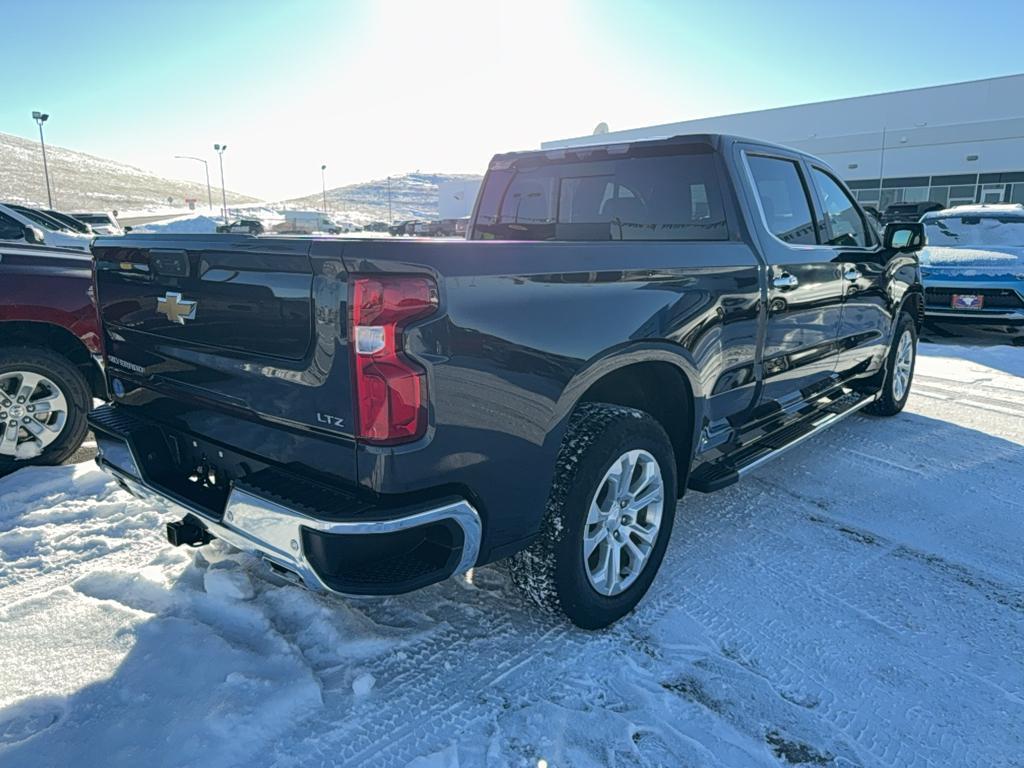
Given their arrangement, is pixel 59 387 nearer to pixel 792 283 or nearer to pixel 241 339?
pixel 241 339

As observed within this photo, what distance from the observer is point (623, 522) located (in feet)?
9.16

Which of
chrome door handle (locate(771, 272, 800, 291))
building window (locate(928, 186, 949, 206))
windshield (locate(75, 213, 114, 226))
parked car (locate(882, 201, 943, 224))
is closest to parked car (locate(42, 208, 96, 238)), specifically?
windshield (locate(75, 213, 114, 226))

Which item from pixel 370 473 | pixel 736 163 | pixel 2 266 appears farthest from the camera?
pixel 2 266

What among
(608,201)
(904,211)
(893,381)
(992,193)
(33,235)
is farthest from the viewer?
(992,193)

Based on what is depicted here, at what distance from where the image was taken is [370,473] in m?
1.97

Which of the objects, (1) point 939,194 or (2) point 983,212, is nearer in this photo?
(2) point 983,212

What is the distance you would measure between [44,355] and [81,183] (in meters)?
130

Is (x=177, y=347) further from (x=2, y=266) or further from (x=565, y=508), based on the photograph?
(x=2, y=266)

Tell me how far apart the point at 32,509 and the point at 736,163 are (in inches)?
159

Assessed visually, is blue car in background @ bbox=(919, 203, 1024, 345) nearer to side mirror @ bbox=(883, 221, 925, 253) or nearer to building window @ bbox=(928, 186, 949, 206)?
side mirror @ bbox=(883, 221, 925, 253)

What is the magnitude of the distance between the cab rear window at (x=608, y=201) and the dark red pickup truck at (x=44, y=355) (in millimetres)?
2525

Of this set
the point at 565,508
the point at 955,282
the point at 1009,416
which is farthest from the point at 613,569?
the point at 955,282

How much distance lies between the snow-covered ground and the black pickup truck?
331 millimetres

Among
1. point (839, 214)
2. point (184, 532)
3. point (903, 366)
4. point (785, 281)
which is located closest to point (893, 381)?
point (903, 366)
